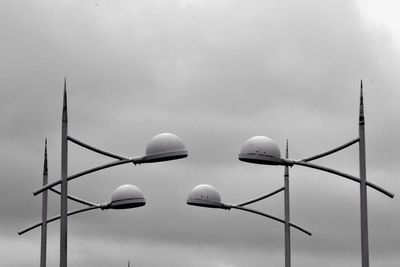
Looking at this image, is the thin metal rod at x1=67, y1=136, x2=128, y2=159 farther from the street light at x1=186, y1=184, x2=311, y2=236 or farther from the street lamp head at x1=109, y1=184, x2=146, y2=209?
the street light at x1=186, y1=184, x2=311, y2=236

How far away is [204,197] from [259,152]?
11060mm

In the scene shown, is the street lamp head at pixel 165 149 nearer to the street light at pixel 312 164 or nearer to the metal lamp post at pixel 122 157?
the metal lamp post at pixel 122 157

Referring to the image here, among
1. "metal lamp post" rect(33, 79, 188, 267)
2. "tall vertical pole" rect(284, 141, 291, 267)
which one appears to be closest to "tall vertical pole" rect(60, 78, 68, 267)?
"metal lamp post" rect(33, 79, 188, 267)

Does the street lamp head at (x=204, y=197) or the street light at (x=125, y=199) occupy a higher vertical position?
the street lamp head at (x=204, y=197)

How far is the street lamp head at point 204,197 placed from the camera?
213 ft

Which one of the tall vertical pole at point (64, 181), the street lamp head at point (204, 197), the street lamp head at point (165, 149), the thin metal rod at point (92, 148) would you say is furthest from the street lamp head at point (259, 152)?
the street lamp head at point (204, 197)

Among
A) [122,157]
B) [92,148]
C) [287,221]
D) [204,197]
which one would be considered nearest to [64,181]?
[92,148]

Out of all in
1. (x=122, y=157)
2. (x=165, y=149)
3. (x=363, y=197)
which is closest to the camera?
(x=165, y=149)

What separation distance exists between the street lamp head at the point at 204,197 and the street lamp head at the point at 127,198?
4911 millimetres

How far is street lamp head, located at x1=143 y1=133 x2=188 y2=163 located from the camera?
5250 centimetres

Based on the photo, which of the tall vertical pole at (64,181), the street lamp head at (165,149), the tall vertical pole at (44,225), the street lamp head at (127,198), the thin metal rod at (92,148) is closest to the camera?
the street lamp head at (165,149)

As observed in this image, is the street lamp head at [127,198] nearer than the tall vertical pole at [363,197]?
No

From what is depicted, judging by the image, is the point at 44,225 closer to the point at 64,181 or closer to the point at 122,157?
the point at 64,181

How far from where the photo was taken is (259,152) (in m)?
54.4
